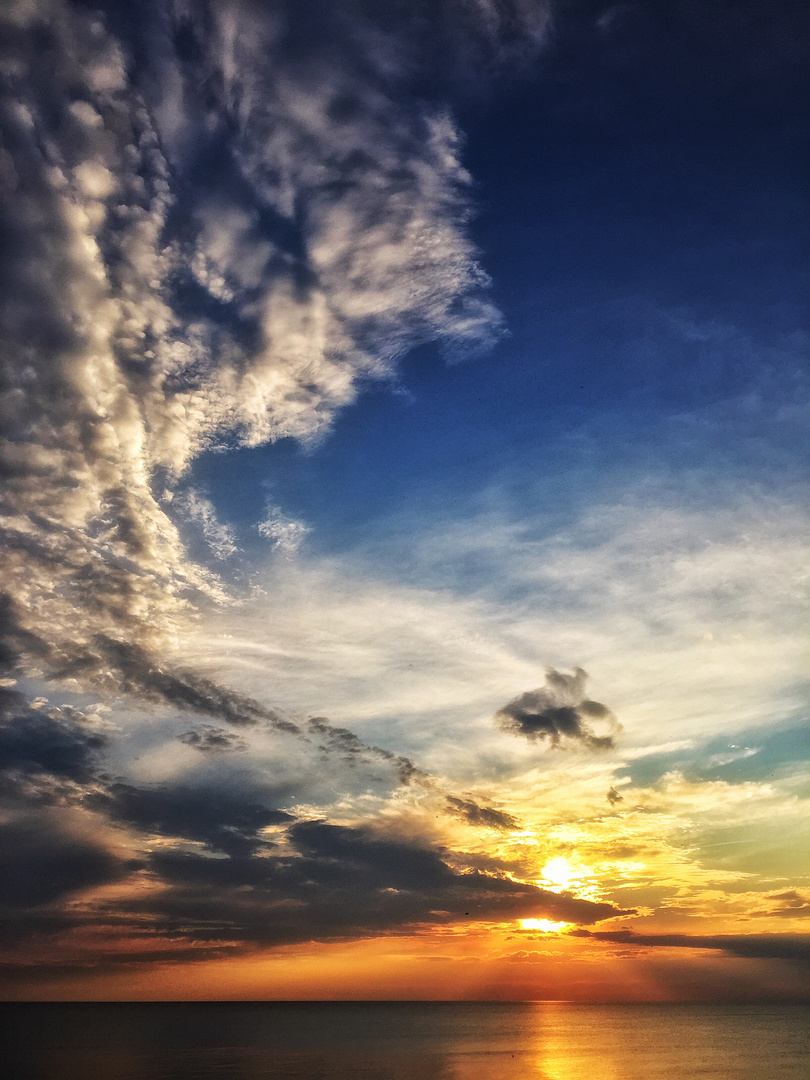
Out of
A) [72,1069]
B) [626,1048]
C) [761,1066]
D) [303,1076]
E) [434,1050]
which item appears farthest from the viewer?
[626,1048]

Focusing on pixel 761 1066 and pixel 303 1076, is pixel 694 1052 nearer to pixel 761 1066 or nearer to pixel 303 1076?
pixel 761 1066

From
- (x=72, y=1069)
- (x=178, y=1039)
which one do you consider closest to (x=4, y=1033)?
(x=178, y=1039)

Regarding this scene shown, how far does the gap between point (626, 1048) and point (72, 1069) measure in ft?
424

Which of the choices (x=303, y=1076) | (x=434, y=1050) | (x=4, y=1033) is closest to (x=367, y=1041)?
(x=434, y=1050)

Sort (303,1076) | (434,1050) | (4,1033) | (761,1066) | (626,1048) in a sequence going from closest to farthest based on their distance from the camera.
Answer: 1. (303,1076)
2. (761,1066)
3. (434,1050)
4. (626,1048)
5. (4,1033)

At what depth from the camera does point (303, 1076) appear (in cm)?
9844

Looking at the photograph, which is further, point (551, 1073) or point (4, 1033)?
point (4, 1033)

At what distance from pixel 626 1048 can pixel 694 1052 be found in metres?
18.0

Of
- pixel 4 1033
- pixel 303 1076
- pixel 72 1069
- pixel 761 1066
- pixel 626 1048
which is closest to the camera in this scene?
pixel 303 1076

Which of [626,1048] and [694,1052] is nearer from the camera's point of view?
[694,1052]

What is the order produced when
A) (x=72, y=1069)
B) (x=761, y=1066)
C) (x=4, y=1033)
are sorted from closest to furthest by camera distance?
(x=72, y=1069), (x=761, y=1066), (x=4, y=1033)

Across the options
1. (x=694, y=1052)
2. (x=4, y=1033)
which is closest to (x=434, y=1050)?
(x=694, y=1052)

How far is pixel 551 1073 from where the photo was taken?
367ft

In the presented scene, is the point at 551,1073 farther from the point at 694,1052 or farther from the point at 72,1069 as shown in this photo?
the point at 72,1069
